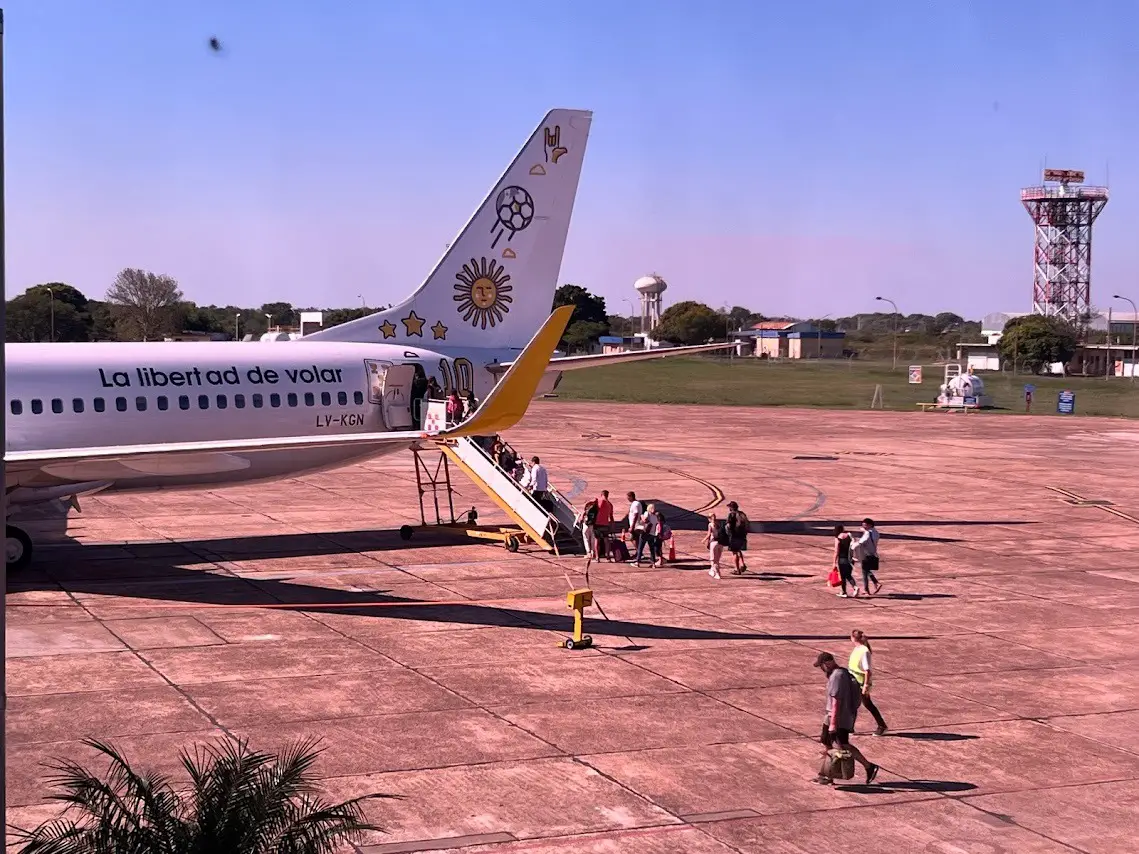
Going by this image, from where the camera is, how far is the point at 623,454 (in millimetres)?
54875

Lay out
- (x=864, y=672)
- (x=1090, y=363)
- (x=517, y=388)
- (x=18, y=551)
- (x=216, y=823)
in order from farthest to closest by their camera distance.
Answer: (x=1090, y=363)
(x=18, y=551)
(x=517, y=388)
(x=864, y=672)
(x=216, y=823)

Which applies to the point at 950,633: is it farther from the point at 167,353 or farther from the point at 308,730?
the point at 167,353

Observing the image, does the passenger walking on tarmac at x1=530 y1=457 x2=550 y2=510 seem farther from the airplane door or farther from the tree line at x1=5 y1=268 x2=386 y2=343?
the tree line at x1=5 y1=268 x2=386 y2=343

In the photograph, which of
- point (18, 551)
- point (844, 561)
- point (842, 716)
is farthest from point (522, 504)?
point (842, 716)

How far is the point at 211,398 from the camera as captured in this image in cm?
3088

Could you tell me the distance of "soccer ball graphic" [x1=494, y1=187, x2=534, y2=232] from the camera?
36.0m

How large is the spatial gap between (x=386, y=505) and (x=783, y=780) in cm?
2447

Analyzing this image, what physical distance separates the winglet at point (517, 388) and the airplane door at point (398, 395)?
9.03 metres

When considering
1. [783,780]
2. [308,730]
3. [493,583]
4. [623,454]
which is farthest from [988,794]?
[623,454]

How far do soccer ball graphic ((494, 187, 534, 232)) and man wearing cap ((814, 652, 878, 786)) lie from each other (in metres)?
21.9

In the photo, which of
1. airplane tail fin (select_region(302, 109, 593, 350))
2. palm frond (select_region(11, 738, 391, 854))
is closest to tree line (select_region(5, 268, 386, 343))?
airplane tail fin (select_region(302, 109, 593, 350))

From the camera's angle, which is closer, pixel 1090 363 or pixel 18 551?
pixel 18 551

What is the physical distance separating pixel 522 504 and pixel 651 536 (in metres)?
3.65

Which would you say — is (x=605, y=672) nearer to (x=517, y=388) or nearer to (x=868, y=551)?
(x=517, y=388)
